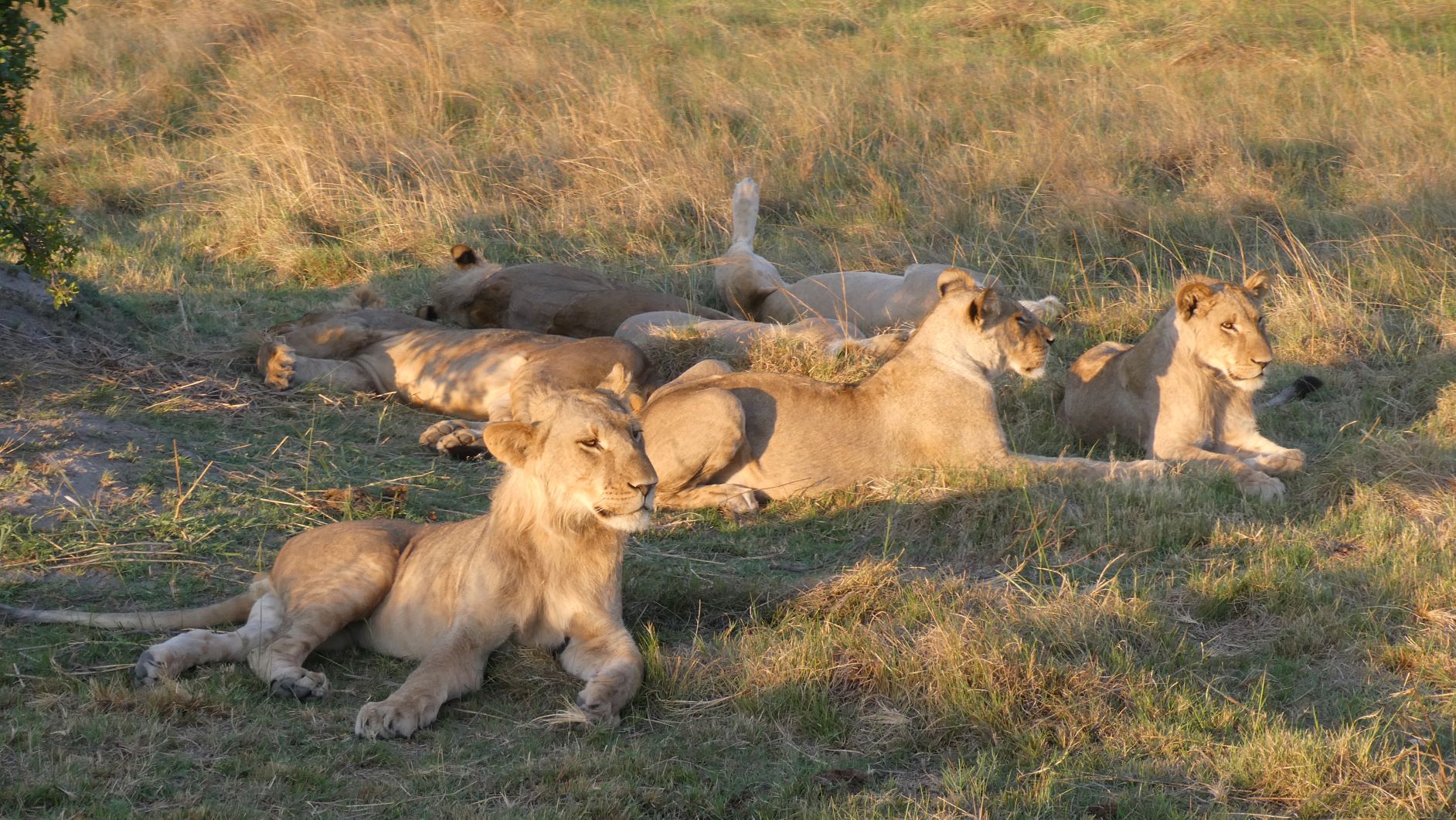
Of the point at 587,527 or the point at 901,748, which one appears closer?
the point at 901,748

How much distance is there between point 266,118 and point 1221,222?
681cm

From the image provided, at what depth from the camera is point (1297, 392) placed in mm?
6996

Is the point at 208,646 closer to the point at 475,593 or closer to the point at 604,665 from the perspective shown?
the point at 475,593

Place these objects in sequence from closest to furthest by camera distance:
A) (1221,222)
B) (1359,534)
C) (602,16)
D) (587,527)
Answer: (587,527) → (1359,534) → (1221,222) → (602,16)

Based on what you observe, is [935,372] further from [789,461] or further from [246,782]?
[246,782]

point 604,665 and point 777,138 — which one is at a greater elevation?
point 604,665

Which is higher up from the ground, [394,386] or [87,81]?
[87,81]

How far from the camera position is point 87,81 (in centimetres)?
1223

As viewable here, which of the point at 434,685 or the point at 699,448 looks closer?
the point at 434,685

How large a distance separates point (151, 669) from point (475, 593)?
2.83 feet

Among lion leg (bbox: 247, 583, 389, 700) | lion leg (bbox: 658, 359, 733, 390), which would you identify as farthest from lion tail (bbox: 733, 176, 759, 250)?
lion leg (bbox: 247, 583, 389, 700)

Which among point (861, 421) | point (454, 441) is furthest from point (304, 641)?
point (861, 421)

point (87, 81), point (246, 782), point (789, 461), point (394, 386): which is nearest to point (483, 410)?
point (394, 386)

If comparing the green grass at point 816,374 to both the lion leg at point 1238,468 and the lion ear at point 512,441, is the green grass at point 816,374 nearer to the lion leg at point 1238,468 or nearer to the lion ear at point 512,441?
the lion leg at point 1238,468
